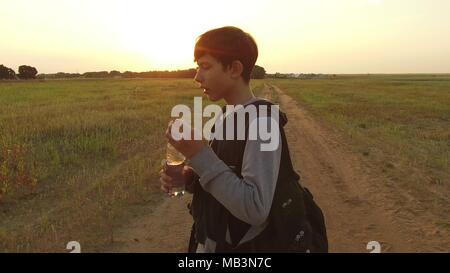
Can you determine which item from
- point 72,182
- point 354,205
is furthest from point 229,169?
point 72,182

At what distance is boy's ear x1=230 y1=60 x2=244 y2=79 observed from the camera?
5.63ft

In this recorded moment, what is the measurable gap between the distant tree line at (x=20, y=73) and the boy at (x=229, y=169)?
286ft

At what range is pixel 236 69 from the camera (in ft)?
5.67

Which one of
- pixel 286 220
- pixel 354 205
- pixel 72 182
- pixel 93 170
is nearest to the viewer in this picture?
pixel 286 220

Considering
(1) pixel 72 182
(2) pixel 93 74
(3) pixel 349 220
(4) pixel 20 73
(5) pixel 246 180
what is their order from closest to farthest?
(5) pixel 246 180
(3) pixel 349 220
(1) pixel 72 182
(4) pixel 20 73
(2) pixel 93 74

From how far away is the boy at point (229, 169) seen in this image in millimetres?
1553

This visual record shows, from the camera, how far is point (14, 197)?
6.83 meters

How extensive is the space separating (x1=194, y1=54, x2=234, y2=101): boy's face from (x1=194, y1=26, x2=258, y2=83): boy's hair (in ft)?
0.07

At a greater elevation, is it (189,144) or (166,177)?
(189,144)

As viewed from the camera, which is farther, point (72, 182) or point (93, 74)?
point (93, 74)

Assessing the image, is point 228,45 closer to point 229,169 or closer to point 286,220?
point 229,169

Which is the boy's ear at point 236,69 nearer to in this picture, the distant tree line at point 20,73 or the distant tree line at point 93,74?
the distant tree line at point 93,74

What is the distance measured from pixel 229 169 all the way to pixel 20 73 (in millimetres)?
95699

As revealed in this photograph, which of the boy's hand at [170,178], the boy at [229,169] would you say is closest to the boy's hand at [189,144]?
the boy at [229,169]
